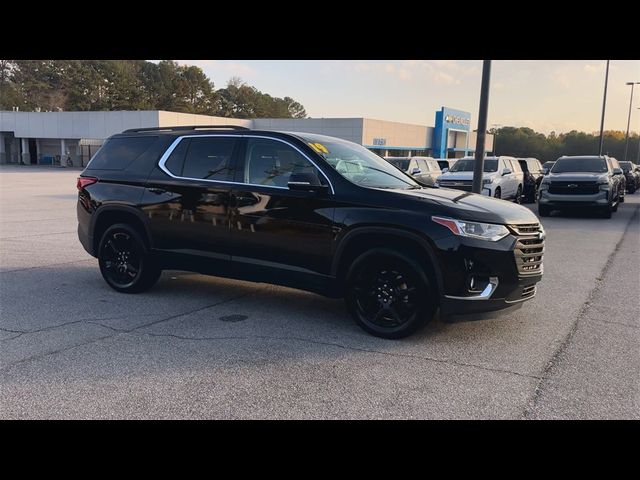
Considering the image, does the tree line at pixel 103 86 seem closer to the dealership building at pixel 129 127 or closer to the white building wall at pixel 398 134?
the dealership building at pixel 129 127

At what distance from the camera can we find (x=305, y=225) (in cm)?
550

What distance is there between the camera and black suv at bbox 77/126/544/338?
499cm

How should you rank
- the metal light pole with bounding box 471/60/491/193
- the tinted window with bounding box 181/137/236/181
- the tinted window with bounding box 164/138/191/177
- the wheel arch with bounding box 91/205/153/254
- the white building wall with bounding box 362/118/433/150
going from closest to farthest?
the tinted window with bounding box 181/137/236/181 < the tinted window with bounding box 164/138/191/177 < the wheel arch with bounding box 91/205/153/254 < the metal light pole with bounding box 471/60/491/193 < the white building wall with bounding box 362/118/433/150

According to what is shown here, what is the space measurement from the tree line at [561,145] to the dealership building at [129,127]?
39453 mm

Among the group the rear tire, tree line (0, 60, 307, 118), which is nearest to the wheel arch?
the rear tire

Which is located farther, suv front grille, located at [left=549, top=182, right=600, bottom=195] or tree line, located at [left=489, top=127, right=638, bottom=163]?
tree line, located at [left=489, top=127, right=638, bottom=163]

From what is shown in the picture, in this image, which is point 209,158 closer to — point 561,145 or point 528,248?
point 528,248

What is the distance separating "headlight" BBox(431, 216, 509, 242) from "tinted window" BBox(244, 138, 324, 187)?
149cm

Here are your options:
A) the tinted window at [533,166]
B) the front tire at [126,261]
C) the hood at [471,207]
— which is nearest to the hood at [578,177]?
the tinted window at [533,166]

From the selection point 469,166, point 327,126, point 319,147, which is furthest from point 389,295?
point 327,126

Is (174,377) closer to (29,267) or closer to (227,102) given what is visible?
(29,267)

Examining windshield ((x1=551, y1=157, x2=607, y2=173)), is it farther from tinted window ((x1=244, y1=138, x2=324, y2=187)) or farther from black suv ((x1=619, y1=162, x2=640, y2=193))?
black suv ((x1=619, y1=162, x2=640, y2=193))

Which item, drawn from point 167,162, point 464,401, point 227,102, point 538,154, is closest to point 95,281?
point 167,162

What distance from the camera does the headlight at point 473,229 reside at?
493cm
